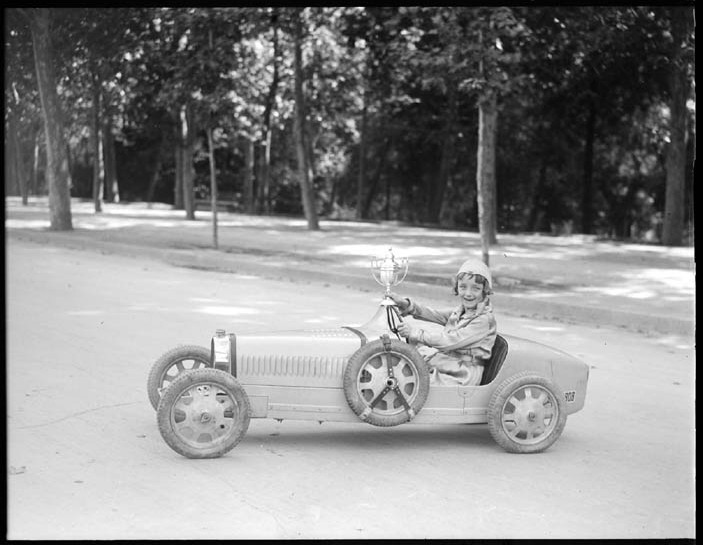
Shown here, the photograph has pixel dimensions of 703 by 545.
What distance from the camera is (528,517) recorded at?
500 centimetres

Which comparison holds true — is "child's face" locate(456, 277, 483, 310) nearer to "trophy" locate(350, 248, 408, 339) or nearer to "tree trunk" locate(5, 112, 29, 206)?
"trophy" locate(350, 248, 408, 339)

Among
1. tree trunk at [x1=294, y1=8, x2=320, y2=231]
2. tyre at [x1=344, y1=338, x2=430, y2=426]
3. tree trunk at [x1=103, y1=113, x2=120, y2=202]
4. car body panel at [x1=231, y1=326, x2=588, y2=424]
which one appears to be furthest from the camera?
tree trunk at [x1=103, y1=113, x2=120, y2=202]

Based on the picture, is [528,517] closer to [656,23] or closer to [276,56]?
[656,23]

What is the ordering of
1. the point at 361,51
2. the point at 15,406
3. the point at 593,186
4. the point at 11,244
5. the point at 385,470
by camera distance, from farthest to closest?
the point at 593,186 → the point at 361,51 → the point at 11,244 → the point at 15,406 → the point at 385,470

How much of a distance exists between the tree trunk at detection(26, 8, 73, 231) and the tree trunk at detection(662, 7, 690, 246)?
40.6 feet

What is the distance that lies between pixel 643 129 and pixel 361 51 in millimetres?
7738

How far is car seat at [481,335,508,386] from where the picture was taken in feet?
20.5

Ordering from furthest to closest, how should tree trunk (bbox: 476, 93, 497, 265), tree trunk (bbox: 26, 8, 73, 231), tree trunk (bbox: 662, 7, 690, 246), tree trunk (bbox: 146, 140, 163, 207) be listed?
tree trunk (bbox: 146, 140, 163, 207)
tree trunk (bbox: 26, 8, 73, 231)
tree trunk (bbox: 662, 7, 690, 246)
tree trunk (bbox: 476, 93, 497, 265)

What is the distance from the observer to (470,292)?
6219 mm

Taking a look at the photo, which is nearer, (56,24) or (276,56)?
(56,24)

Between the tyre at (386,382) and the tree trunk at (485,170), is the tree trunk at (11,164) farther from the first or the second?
the tyre at (386,382)

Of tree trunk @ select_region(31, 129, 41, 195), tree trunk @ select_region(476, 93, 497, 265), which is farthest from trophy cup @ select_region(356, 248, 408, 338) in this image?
tree trunk @ select_region(31, 129, 41, 195)

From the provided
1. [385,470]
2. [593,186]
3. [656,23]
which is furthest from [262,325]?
[593,186]

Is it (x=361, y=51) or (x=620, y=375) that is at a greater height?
(x=361, y=51)
